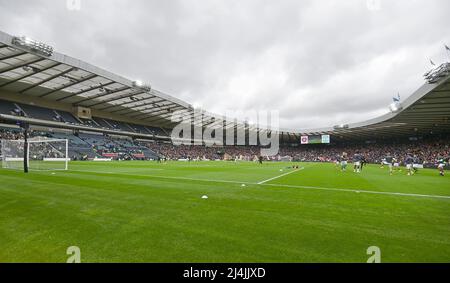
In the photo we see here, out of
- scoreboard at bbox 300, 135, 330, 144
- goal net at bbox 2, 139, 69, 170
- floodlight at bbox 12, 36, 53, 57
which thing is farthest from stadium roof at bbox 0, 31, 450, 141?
goal net at bbox 2, 139, 69, 170

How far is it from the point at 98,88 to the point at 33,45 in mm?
15210

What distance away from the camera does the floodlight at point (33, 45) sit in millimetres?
22906

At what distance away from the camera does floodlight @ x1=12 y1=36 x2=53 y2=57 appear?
75.2 ft

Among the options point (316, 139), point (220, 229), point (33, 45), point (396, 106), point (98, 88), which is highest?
point (33, 45)

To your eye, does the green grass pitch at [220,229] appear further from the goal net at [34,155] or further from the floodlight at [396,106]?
the floodlight at [396,106]

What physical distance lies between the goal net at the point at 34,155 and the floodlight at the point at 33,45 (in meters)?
9.54

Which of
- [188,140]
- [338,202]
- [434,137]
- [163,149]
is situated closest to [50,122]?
[163,149]

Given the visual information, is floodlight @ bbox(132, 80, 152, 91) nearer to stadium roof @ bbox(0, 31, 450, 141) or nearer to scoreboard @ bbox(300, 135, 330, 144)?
stadium roof @ bbox(0, 31, 450, 141)

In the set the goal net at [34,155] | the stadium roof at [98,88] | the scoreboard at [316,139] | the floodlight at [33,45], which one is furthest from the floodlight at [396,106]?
the floodlight at [33,45]

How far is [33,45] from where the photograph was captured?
23625 millimetres

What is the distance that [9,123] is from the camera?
4162 centimetres

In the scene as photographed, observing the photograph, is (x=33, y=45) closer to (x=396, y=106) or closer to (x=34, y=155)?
(x=34, y=155)

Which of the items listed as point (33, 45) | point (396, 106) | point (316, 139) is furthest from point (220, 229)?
point (316, 139)

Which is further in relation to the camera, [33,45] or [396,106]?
[396,106]
